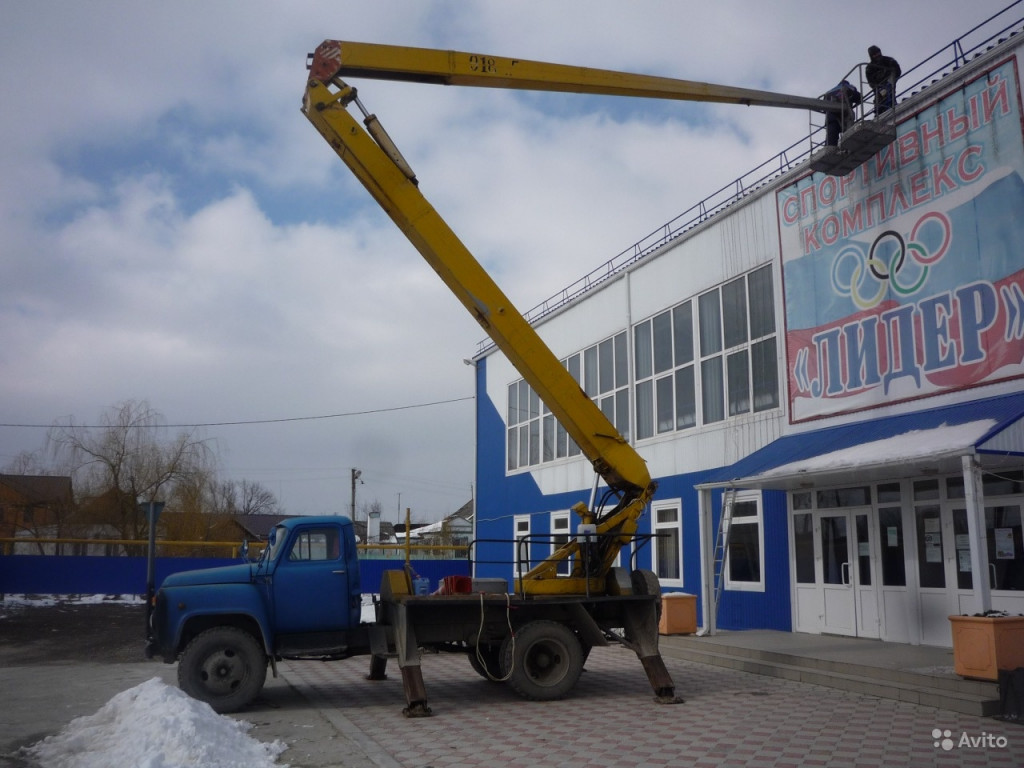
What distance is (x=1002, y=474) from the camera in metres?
11.7

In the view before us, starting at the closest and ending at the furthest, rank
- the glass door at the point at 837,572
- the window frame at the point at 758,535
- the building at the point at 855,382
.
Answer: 1. the building at the point at 855,382
2. the glass door at the point at 837,572
3. the window frame at the point at 758,535

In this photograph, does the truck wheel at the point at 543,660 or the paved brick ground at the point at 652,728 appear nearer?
the paved brick ground at the point at 652,728

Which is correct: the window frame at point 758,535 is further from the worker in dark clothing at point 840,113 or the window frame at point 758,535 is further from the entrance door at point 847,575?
the worker in dark clothing at point 840,113

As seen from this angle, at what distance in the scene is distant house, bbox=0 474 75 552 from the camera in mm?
33188

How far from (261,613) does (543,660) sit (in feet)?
11.6

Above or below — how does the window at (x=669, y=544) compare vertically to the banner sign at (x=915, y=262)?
below

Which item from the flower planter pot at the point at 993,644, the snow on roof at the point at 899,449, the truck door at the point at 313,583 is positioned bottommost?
the flower planter pot at the point at 993,644

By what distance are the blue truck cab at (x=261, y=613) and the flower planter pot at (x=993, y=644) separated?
687cm

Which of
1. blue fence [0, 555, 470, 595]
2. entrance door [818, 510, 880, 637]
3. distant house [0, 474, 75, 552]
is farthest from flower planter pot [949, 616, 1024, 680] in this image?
distant house [0, 474, 75, 552]

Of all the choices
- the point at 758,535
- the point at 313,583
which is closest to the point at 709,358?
the point at 758,535

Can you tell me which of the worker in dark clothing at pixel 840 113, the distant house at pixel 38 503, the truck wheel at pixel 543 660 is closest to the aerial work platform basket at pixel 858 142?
the worker in dark clothing at pixel 840 113

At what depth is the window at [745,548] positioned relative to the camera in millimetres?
16312

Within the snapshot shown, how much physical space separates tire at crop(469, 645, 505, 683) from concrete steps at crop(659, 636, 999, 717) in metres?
3.86

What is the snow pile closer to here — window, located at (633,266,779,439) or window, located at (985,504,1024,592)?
window, located at (985,504,1024,592)
